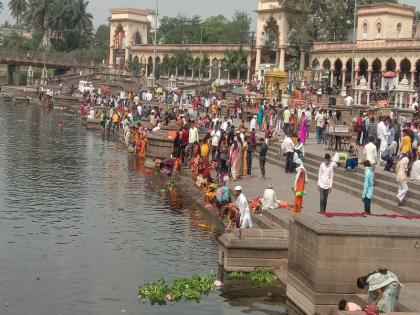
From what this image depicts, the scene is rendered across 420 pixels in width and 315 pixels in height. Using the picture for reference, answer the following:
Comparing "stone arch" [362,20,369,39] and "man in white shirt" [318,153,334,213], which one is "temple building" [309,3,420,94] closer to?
"stone arch" [362,20,369,39]

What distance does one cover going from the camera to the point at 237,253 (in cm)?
1408

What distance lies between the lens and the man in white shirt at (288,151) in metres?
23.7

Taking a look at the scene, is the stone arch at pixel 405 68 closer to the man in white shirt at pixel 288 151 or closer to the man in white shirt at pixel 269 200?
the man in white shirt at pixel 288 151

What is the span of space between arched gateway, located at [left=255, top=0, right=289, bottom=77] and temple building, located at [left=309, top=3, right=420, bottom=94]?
17.0ft

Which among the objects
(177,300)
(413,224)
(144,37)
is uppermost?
(144,37)

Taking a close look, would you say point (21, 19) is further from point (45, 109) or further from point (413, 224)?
point (413, 224)

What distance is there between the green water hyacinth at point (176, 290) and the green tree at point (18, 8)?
110 metres

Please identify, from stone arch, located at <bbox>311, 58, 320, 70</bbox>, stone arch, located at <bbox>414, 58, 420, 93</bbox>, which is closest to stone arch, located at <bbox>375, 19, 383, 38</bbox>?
stone arch, located at <bbox>414, 58, 420, 93</bbox>

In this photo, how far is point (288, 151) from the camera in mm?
23938

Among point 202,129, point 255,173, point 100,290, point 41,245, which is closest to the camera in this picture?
point 100,290

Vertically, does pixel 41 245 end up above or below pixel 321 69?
below

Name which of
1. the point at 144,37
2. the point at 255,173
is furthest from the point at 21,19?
the point at 255,173

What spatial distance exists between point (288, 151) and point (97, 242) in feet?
30.2

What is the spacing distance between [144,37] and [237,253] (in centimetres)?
9337
